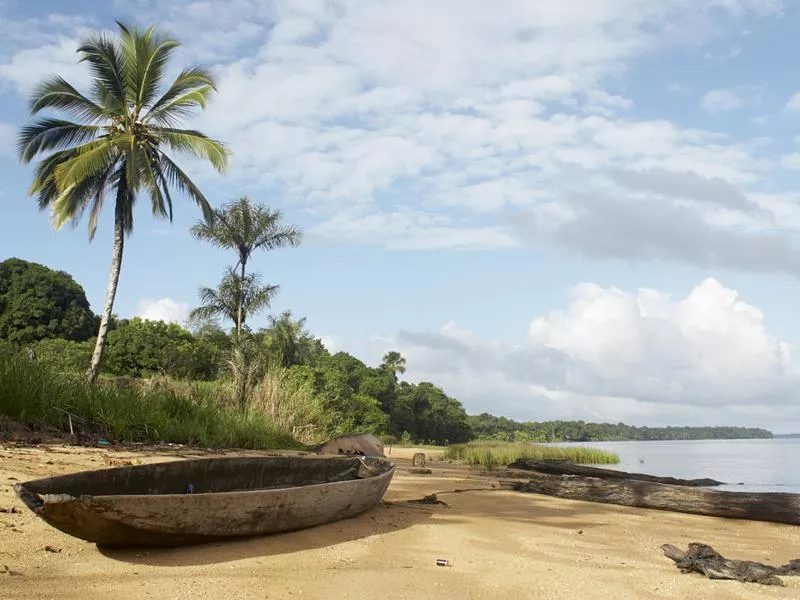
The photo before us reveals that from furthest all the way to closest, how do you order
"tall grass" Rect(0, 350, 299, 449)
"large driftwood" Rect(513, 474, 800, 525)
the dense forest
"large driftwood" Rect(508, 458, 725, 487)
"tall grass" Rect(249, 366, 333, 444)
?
the dense forest
"tall grass" Rect(249, 366, 333, 444)
"large driftwood" Rect(508, 458, 725, 487)
"tall grass" Rect(0, 350, 299, 449)
"large driftwood" Rect(513, 474, 800, 525)

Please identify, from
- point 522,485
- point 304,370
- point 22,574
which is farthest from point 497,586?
point 304,370

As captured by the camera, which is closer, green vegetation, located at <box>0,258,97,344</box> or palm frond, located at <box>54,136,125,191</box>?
palm frond, located at <box>54,136,125,191</box>

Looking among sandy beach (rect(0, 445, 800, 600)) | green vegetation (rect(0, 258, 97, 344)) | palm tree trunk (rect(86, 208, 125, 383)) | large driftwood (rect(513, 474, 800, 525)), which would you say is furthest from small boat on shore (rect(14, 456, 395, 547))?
green vegetation (rect(0, 258, 97, 344))

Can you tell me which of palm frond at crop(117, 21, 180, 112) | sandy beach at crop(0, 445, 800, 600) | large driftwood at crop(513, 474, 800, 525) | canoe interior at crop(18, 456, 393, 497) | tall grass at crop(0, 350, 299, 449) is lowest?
sandy beach at crop(0, 445, 800, 600)

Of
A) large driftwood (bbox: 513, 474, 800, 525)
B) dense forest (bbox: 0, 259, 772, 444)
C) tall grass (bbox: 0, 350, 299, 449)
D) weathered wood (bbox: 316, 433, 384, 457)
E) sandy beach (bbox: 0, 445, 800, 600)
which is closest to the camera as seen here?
sandy beach (bbox: 0, 445, 800, 600)

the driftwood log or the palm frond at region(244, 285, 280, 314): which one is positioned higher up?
the palm frond at region(244, 285, 280, 314)

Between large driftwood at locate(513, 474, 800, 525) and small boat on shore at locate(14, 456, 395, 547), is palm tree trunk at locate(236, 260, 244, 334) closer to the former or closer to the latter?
large driftwood at locate(513, 474, 800, 525)

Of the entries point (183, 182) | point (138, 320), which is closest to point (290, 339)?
point (138, 320)

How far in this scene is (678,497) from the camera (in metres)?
8.79

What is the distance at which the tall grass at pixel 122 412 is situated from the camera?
9344mm

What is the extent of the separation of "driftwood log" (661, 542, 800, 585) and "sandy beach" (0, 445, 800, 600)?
112 mm

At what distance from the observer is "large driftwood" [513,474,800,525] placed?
8320 millimetres

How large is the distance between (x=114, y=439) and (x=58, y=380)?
1511 mm

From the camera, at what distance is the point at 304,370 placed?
30.3 metres
